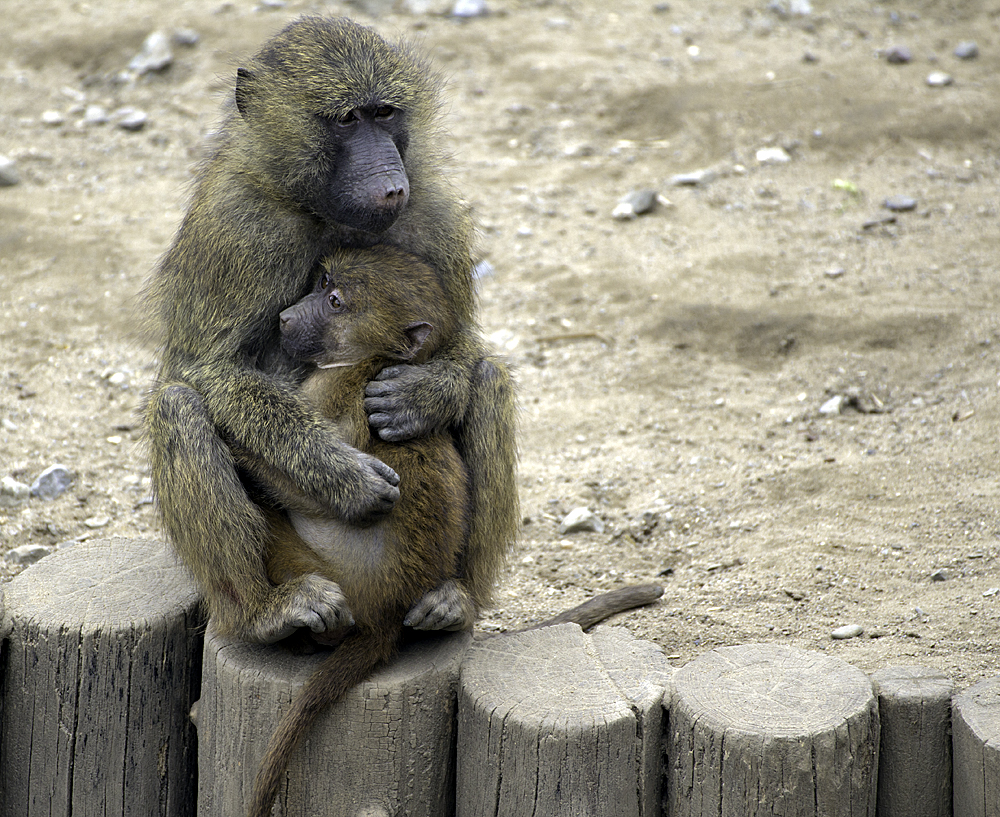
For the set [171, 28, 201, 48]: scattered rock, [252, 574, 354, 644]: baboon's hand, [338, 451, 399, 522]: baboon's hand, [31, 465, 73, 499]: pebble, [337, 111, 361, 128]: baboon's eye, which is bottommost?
[31, 465, 73, 499]: pebble

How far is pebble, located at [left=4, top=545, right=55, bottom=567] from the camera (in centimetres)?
429

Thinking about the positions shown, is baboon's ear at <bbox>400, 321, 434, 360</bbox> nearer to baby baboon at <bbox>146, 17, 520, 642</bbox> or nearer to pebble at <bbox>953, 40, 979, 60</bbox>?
baby baboon at <bbox>146, 17, 520, 642</bbox>

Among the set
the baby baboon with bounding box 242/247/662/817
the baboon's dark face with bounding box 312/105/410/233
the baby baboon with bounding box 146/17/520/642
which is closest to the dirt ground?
the baby baboon with bounding box 146/17/520/642

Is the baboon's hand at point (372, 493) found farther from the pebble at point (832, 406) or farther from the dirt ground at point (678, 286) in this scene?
the pebble at point (832, 406)

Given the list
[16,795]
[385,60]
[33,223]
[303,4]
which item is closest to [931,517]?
[385,60]

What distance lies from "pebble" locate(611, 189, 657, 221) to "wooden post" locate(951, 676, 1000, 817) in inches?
205

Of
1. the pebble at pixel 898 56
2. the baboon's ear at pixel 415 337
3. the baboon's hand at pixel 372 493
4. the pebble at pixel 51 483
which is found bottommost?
the pebble at pixel 51 483

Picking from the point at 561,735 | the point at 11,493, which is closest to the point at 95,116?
the point at 11,493

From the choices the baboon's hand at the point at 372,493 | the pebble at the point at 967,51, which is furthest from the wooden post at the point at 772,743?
the pebble at the point at 967,51

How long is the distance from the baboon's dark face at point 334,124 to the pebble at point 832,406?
2.81 meters

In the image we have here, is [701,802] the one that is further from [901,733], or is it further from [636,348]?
[636,348]

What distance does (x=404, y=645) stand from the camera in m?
3.16

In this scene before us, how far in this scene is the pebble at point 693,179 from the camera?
8.02m

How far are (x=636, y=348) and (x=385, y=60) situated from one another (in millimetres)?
3059
